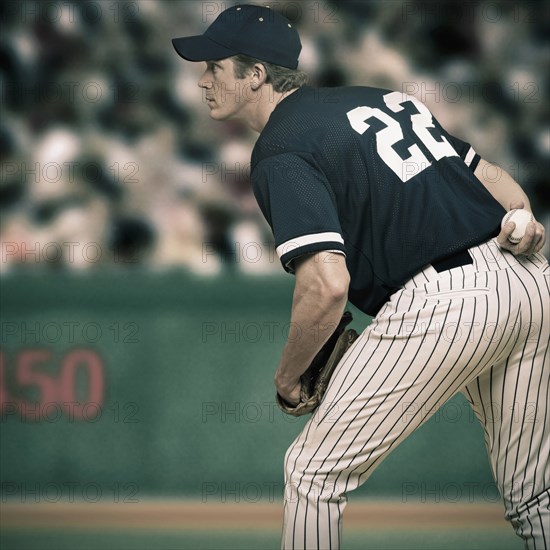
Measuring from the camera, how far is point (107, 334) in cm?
408

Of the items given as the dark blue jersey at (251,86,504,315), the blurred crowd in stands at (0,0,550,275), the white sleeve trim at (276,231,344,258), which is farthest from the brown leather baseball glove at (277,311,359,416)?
the blurred crowd in stands at (0,0,550,275)

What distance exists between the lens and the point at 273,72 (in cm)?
226

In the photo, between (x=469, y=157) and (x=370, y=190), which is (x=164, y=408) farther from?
(x=370, y=190)

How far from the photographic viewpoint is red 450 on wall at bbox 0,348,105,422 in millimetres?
3994

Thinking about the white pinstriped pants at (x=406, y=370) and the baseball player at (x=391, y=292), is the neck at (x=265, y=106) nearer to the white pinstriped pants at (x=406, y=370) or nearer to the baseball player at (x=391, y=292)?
the baseball player at (x=391, y=292)

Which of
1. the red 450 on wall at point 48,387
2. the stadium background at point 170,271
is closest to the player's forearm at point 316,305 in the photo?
the stadium background at point 170,271

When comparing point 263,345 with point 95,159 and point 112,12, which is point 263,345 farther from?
point 112,12

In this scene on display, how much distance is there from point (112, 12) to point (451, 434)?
2.36 m

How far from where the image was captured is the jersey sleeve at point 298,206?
6.51ft

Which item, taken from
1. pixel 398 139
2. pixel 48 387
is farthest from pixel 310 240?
pixel 48 387

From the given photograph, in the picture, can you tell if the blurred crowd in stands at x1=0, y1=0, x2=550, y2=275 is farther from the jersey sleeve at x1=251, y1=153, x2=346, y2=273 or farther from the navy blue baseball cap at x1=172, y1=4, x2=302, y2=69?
the jersey sleeve at x1=251, y1=153, x2=346, y2=273

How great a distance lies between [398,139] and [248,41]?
42 centimetres

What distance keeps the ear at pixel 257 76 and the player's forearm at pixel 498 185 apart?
0.58m

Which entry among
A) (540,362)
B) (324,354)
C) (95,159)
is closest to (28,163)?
(95,159)
